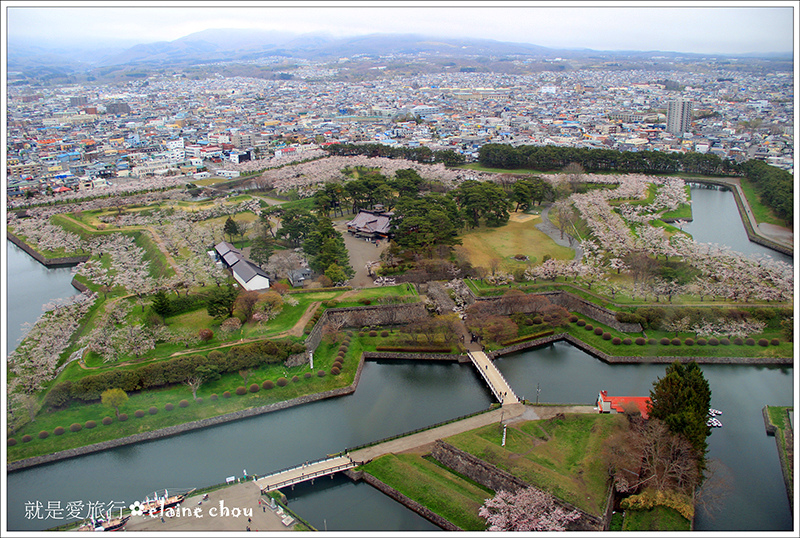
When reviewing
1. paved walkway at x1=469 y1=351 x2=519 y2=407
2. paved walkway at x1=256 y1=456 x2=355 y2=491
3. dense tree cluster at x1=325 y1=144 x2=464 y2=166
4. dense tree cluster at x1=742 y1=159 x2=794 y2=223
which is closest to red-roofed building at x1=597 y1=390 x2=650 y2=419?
paved walkway at x1=469 y1=351 x2=519 y2=407

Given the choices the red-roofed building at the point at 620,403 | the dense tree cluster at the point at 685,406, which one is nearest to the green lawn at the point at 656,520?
the dense tree cluster at the point at 685,406

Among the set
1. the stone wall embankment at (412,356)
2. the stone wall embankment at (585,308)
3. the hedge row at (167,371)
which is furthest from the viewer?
the stone wall embankment at (585,308)

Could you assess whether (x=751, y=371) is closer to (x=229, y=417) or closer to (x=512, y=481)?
(x=512, y=481)

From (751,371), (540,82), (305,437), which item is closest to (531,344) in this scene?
(751,371)

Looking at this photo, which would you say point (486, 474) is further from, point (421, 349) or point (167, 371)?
point (167, 371)

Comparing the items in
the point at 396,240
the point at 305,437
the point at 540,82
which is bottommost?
the point at 305,437

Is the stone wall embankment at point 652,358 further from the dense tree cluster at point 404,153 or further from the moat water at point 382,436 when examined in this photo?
the dense tree cluster at point 404,153
